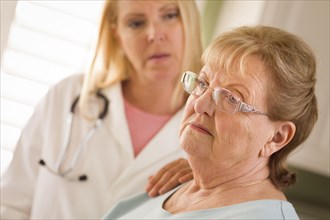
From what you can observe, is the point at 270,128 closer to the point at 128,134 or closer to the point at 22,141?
the point at 128,134

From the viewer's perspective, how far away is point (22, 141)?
1731 millimetres

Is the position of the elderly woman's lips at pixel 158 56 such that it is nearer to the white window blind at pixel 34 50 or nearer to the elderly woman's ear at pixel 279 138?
the white window blind at pixel 34 50

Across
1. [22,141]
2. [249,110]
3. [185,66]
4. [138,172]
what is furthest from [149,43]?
[249,110]

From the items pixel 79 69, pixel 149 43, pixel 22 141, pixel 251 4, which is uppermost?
pixel 251 4

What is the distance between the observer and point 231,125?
3.52 ft

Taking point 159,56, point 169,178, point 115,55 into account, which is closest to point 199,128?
point 169,178

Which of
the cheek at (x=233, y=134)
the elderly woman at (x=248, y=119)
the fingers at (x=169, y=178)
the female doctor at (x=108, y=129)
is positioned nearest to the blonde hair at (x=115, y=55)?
the female doctor at (x=108, y=129)

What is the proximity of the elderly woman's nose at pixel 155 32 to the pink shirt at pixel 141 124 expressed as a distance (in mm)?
267

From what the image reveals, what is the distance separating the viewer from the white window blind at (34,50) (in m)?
1.74

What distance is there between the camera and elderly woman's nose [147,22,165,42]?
5.40ft

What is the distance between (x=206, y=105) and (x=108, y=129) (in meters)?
0.68

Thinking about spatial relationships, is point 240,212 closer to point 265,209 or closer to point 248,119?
point 265,209

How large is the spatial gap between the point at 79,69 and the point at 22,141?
0.32 metres

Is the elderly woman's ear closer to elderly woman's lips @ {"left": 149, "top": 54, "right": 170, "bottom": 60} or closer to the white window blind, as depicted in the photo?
elderly woman's lips @ {"left": 149, "top": 54, "right": 170, "bottom": 60}
